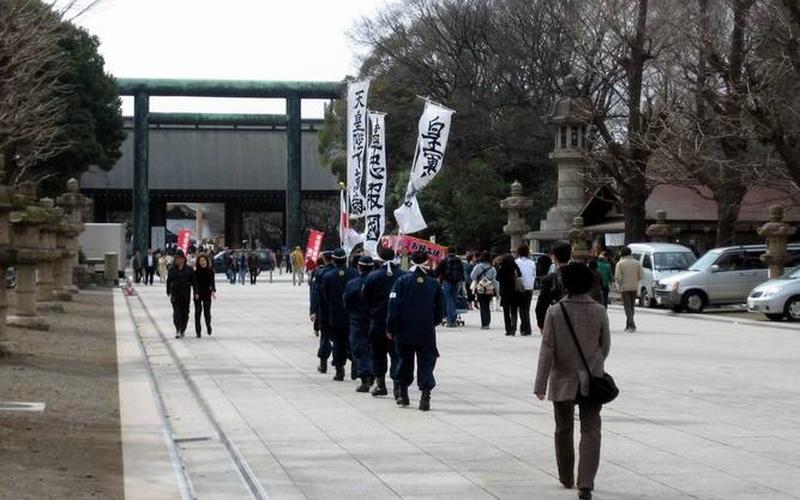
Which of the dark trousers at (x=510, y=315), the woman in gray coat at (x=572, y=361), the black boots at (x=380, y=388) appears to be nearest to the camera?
the woman in gray coat at (x=572, y=361)

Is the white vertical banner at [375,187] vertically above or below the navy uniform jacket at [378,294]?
above

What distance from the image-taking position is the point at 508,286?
79.6 feet

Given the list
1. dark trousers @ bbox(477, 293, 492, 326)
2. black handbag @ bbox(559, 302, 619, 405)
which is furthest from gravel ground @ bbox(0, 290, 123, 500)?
dark trousers @ bbox(477, 293, 492, 326)

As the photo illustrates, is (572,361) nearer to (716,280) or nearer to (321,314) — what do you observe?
(321,314)

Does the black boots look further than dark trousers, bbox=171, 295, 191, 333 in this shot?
No

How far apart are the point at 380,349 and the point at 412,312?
1.47 m

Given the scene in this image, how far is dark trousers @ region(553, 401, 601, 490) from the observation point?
28.2 ft

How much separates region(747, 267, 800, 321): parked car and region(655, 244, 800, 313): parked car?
12.9 ft

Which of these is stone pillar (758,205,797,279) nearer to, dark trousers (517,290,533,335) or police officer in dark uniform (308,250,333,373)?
dark trousers (517,290,533,335)

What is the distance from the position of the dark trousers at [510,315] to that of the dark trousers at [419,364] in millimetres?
11106

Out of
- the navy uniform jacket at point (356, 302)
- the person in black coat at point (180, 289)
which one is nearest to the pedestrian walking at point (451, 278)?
the person in black coat at point (180, 289)

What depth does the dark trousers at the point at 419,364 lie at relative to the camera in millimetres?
13281

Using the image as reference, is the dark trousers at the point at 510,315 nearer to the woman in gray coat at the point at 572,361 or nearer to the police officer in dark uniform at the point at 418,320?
the police officer in dark uniform at the point at 418,320

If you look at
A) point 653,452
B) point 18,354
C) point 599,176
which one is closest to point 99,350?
point 18,354
